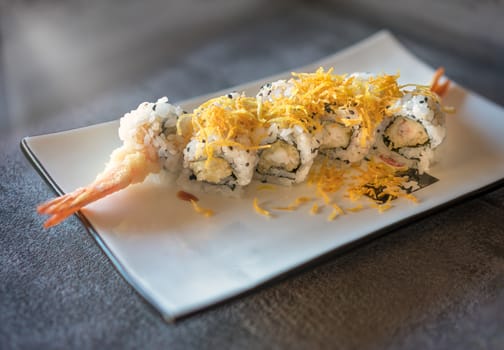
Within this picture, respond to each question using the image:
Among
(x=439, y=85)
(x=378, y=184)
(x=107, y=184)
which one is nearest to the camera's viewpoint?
(x=107, y=184)

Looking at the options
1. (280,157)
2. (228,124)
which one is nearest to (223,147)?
(228,124)

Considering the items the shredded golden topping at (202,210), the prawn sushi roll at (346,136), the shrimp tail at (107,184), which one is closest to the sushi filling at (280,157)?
the prawn sushi roll at (346,136)

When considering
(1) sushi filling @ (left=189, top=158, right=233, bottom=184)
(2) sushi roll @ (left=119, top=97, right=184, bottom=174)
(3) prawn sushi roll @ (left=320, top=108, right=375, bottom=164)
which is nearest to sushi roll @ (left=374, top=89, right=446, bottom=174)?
(3) prawn sushi roll @ (left=320, top=108, right=375, bottom=164)

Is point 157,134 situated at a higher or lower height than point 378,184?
higher

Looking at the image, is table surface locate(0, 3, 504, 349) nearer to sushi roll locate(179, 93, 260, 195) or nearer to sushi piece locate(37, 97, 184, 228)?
sushi piece locate(37, 97, 184, 228)

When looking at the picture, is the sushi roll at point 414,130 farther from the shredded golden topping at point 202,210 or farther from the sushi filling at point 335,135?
Result: the shredded golden topping at point 202,210

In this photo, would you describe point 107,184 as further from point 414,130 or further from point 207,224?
point 414,130
